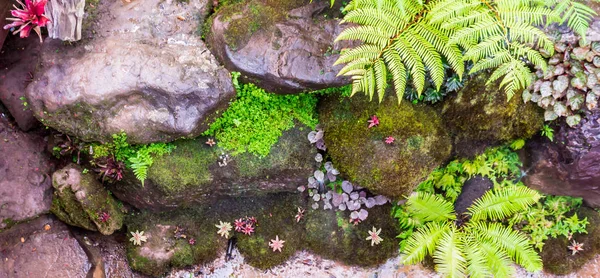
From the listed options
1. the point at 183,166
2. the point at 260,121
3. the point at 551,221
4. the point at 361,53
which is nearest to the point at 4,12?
the point at 183,166

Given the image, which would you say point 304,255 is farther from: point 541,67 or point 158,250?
point 541,67

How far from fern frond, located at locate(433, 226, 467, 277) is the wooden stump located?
4845mm

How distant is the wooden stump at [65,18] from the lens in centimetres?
416

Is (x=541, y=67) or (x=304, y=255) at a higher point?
(x=541, y=67)

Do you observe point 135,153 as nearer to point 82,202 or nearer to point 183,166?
point 183,166

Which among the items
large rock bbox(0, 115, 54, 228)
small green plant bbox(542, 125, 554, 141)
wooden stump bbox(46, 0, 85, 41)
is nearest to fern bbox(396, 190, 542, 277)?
small green plant bbox(542, 125, 554, 141)

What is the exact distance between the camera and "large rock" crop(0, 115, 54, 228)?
15.8ft

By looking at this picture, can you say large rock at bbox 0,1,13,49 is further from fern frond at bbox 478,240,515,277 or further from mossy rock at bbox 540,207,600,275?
mossy rock at bbox 540,207,600,275

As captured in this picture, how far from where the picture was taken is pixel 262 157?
5078 mm

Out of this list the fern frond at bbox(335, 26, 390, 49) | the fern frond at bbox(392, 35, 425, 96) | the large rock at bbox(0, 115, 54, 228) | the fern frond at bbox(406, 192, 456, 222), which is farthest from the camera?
the fern frond at bbox(406, 192, 456, 222)

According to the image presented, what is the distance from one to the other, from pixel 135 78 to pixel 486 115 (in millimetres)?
4030

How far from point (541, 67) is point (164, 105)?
4.05 m

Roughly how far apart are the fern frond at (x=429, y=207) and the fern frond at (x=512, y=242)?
1.37ft

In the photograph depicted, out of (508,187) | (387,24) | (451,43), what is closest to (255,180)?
(387,24)
